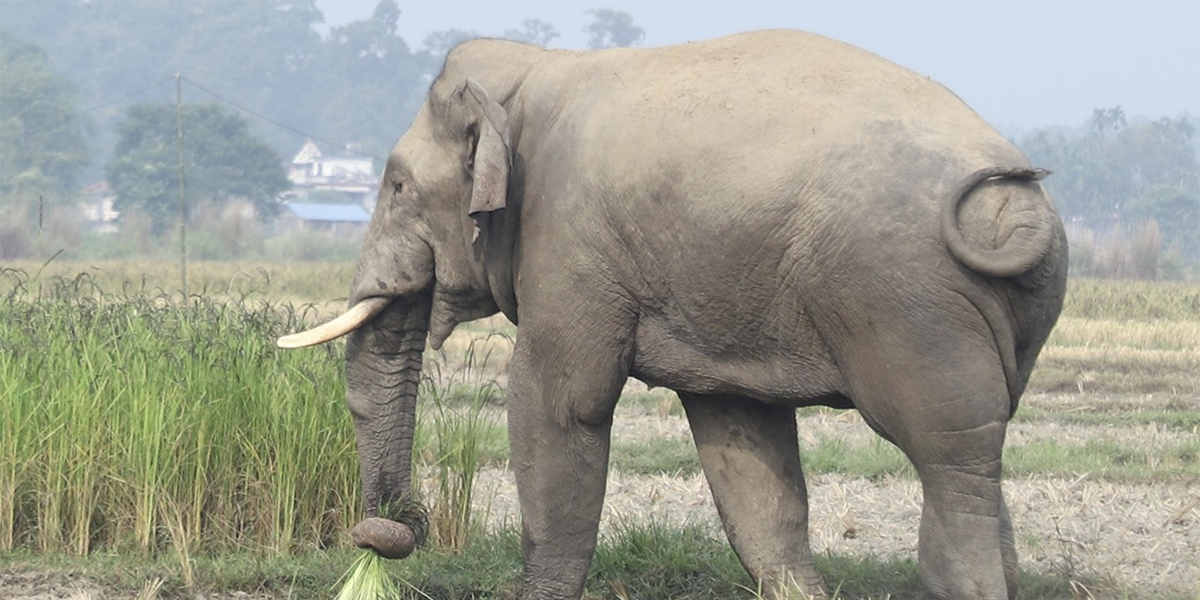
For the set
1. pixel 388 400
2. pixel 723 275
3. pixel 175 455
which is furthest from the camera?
pixel 175 455

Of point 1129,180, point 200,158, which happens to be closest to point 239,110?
point 200,158

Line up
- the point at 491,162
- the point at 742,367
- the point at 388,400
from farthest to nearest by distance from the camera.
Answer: the point at 388,400 < the point at 491,162 < the point at 742,367

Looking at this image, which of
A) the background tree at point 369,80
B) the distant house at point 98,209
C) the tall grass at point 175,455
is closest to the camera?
the tall grass at point 175,455

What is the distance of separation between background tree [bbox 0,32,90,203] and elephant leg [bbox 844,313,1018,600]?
74.7 meters

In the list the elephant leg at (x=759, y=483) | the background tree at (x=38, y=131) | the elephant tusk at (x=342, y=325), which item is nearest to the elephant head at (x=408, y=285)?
the elephant tusk at (x=342, y=325)

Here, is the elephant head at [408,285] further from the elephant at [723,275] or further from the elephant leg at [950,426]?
the elephant leg at [950,426]

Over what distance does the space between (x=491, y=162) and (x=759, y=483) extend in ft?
5.20

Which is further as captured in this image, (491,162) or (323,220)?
(323,220)

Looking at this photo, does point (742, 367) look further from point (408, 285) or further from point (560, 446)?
point (408, 285)

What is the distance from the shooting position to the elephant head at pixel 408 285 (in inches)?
254

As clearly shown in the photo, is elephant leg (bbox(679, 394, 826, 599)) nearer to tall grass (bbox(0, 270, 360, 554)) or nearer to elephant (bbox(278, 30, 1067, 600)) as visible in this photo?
elephant (bbox(278, 30, 1067, 600))

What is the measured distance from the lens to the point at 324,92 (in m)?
128

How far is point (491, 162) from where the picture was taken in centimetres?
598

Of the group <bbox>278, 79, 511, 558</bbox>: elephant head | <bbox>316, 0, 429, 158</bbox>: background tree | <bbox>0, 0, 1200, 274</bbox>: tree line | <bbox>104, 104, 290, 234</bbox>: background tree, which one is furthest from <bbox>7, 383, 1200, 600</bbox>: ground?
<bbox>316, 0, 429, 158</bbox>: background tree
